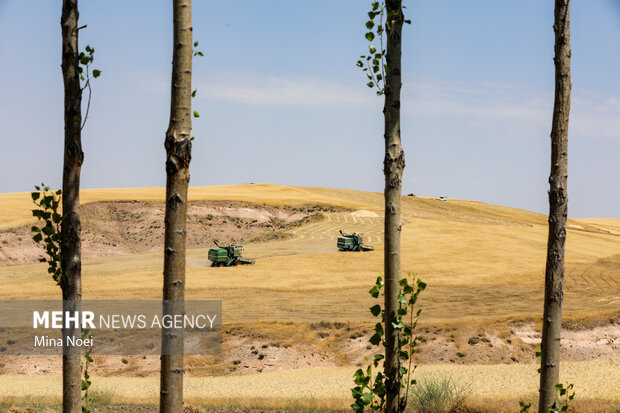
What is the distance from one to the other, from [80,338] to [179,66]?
150 inches

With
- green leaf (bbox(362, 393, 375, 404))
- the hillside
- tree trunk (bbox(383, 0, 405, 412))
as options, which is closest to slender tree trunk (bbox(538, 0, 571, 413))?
tree trunk (bbox(383, 0, 405, 412))

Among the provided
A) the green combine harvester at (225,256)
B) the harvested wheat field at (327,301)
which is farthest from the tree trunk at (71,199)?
the green combine harvester at (225,256)

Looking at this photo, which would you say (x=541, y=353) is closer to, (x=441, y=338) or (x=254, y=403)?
(x=254, y=403)

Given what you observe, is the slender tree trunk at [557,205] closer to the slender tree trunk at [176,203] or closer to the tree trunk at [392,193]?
the tree trunk at [392,193]

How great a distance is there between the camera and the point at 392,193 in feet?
27.3

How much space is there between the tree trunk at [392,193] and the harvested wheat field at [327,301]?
549 cm

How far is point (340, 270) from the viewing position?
44625mm

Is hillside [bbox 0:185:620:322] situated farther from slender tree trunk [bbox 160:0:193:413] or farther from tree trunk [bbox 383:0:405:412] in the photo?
slender tree trunk [bbox 160:0:193:413]

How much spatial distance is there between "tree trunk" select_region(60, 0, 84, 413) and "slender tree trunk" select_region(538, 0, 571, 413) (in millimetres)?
6196

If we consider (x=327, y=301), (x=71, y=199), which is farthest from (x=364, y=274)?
(x=71, y=199)

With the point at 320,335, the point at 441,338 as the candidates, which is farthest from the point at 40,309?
the point at 441,338

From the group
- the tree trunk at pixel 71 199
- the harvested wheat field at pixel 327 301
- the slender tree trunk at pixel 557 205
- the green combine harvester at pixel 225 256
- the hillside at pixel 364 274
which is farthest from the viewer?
the green combine harvester at pixel 225 256

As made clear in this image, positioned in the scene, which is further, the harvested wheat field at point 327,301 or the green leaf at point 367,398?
the harvested wheat field at point 327,301

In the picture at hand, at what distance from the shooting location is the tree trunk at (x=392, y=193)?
8164 mm
